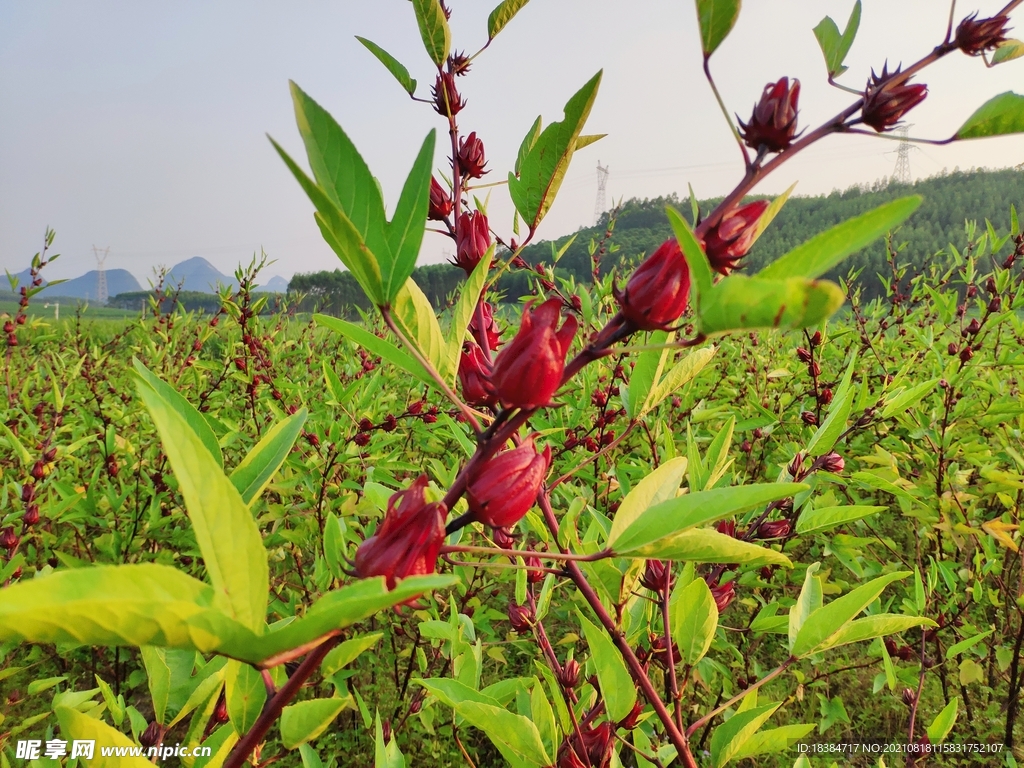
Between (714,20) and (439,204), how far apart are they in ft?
1.13

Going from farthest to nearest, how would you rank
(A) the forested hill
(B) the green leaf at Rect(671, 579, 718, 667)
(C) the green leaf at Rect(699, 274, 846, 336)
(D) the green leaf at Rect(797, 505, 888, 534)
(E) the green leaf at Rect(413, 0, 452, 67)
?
(A) the forested hill → (D) the green leaf at Rect(797, 505, 888, 534) → (B) the green leaf at Rect(671, 579, 718, 667) → (E) the green leaf at Rect(413, 0, 452, 67) → (C) the green leaf at Rect(699, 274, 846, 336)

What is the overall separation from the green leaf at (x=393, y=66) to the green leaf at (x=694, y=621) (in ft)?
2.33

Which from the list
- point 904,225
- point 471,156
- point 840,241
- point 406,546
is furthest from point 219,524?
point 904,225

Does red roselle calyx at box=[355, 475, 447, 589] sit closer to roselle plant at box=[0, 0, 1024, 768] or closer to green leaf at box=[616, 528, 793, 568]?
roselle plant at box=[0, 0, 1024, 768]

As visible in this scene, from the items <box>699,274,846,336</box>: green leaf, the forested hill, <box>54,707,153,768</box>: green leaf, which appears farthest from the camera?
the forested hill

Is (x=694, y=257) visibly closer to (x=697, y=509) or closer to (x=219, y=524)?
(x=697, y=509)

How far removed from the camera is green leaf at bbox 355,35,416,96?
61 cm

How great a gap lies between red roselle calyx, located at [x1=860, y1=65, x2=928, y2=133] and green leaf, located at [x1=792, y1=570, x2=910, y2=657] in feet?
1.68

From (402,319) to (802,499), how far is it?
90cm

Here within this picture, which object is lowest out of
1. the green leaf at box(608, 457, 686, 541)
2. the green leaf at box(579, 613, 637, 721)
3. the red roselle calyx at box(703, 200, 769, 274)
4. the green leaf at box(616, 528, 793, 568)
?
the green leaf at box(579, 613, 637, 721)

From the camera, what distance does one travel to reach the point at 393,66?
639mm

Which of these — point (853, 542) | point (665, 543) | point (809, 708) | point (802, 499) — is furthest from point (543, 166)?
point (809, 708)

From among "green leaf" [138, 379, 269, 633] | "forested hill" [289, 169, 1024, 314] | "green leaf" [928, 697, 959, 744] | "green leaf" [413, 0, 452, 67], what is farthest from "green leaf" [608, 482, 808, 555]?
"forested hill" [289, 169, 1024, 314]

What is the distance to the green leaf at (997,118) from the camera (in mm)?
348
